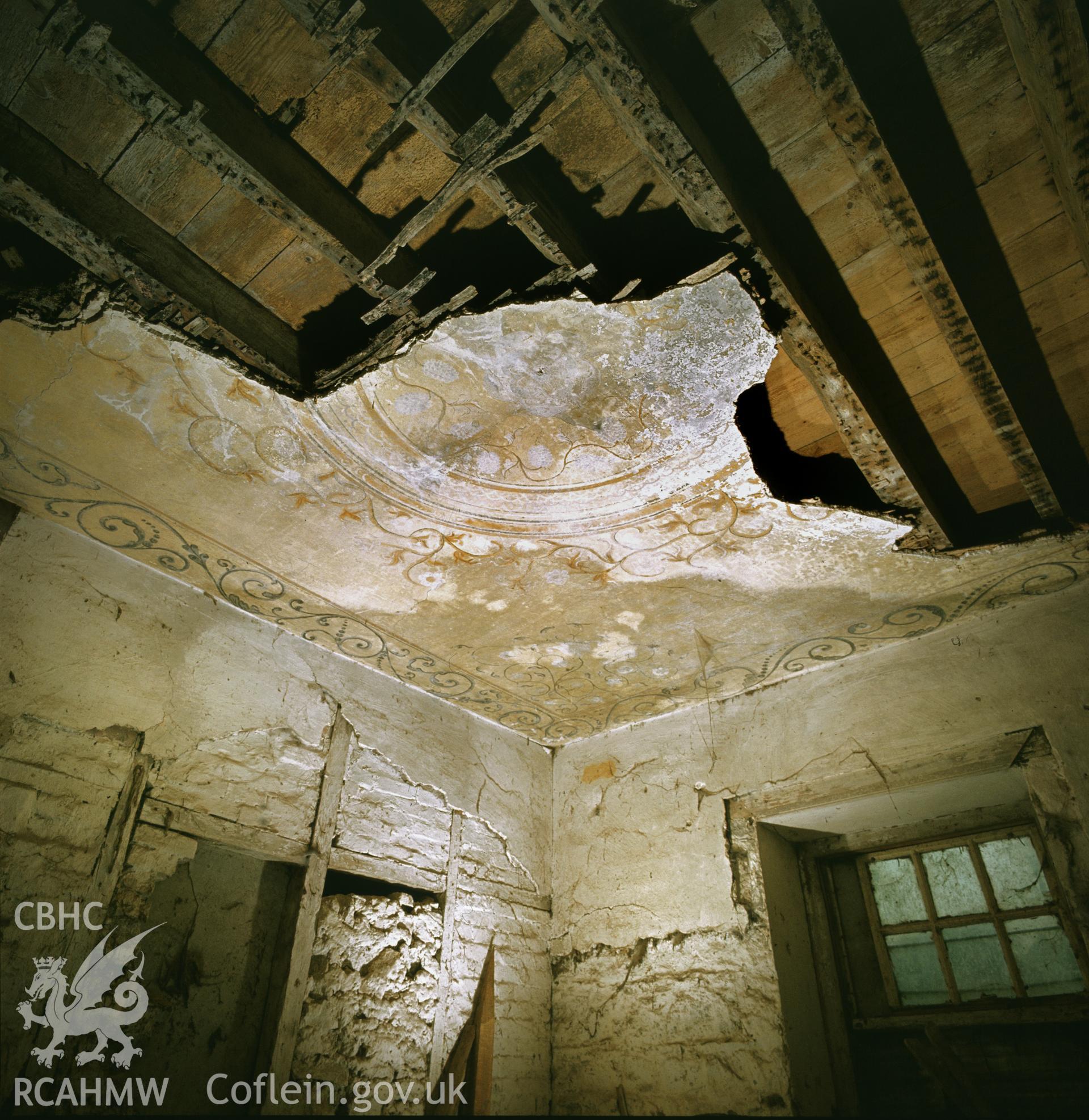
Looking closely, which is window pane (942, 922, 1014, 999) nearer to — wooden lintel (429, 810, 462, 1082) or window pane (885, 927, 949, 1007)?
window pane (885, 927, 949, 1007)

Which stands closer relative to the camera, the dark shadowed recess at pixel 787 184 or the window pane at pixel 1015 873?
the dark shadowed recess at pixel 787 184

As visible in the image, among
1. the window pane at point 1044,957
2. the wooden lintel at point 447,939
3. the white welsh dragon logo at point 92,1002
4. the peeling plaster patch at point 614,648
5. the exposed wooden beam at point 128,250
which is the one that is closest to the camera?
the exposed wooden beam at point 128,250

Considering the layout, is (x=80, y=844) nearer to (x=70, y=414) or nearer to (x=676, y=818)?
(x=70, y=414)

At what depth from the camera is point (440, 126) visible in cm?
174

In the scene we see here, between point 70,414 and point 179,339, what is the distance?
0.67m

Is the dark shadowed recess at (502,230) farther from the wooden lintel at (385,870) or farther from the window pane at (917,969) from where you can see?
the window pane at (917,969)

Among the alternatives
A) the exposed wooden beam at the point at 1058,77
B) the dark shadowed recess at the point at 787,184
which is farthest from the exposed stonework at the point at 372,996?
the exposed wooden beam at the point at 1058,77

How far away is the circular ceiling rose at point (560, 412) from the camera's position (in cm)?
228

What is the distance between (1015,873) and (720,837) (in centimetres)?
148

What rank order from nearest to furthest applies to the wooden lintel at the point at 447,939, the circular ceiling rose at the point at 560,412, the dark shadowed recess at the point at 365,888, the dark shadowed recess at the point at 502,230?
the dark shadowed recess at the point at 502,230, the circular ceiling rose at the point at 560,412, the wooden lintel at the point at 447,939, the dark shadowed recess at the point at 365,888

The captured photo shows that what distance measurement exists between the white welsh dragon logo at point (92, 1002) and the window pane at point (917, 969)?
363 cm

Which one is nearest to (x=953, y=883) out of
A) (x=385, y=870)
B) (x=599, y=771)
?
(x=599, y=771)

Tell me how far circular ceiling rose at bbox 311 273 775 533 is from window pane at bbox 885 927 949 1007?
9.42ft

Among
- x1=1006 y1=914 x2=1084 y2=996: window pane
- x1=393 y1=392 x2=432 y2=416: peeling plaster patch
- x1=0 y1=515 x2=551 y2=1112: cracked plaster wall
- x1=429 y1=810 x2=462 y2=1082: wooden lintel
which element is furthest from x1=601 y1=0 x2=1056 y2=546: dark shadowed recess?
x1=429 y1=810 x2=462 y2=1082: wooden lintel
